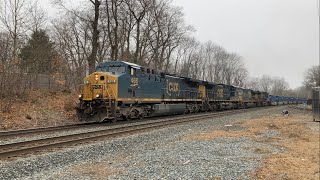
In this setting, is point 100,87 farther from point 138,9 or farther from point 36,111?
point 138,9

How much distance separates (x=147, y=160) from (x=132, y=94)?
11.4 meters

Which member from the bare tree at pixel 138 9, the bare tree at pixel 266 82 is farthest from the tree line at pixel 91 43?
the bare tree at pixel 266 82

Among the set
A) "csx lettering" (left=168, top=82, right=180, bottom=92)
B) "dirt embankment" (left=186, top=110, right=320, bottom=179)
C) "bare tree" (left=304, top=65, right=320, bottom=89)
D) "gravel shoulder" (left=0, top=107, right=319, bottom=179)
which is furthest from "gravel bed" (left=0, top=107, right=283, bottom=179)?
"bare tree" (left=304, top=65, right=320, bottom=89)

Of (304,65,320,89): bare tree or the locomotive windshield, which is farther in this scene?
(304,65,320,89): bare tree

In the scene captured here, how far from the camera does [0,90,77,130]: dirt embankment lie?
674 inches

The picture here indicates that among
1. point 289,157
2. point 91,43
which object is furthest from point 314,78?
point 289,157

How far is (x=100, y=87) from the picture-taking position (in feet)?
60.1

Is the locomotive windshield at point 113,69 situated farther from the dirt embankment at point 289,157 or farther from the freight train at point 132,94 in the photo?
the dirt embankment at point 289,157

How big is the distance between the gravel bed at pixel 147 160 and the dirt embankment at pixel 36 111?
7.77m

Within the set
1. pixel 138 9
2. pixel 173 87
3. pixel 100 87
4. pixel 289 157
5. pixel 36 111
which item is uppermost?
pixel 138 9

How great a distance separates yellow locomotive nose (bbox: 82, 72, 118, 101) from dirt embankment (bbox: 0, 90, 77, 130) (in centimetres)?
249

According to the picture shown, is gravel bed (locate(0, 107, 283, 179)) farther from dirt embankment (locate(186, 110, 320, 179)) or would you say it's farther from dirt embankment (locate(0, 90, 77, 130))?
dirt embankment (locate(0, 90, 77, 130))

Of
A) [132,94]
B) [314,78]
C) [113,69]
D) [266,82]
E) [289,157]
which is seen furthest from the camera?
[266,82]

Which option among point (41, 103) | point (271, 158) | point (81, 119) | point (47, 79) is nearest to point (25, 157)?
point (271, 158)
